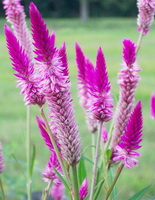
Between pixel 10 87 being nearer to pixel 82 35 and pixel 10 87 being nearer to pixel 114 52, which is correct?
pixel 114 52

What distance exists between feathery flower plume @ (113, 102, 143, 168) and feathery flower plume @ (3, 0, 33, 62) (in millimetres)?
384

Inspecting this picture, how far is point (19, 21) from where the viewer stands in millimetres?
1126

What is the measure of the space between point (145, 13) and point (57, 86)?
1.48 feet

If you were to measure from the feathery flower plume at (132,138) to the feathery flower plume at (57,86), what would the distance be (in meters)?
0.09

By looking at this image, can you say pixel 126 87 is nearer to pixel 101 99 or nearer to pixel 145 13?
pixel 101 99

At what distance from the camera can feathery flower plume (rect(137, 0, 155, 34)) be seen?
1023 millimetres

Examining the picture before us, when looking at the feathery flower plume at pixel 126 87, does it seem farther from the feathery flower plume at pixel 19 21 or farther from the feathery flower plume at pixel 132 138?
the feathery flower plume at pixel 19 21

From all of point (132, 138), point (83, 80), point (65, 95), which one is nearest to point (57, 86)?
point (65, 95)

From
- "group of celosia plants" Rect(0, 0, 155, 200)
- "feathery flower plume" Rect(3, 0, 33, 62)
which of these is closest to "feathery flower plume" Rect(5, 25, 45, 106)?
"group of celosia plants" Rect(0, 0, 155, 200)

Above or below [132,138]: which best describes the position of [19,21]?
above

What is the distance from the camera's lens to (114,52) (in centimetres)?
1194

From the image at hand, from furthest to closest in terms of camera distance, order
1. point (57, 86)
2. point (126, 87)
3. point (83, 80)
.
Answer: point (83, 80) → point (126, 87) → point (57, 86)

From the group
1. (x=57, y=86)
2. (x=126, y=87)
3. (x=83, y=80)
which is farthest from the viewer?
(x=83, y=80)

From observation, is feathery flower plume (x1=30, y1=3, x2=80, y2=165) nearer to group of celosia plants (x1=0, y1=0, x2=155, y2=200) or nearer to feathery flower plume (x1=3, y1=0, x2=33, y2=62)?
group of celosia plants (x1=0, y1=0, x2=155, y2=200)
